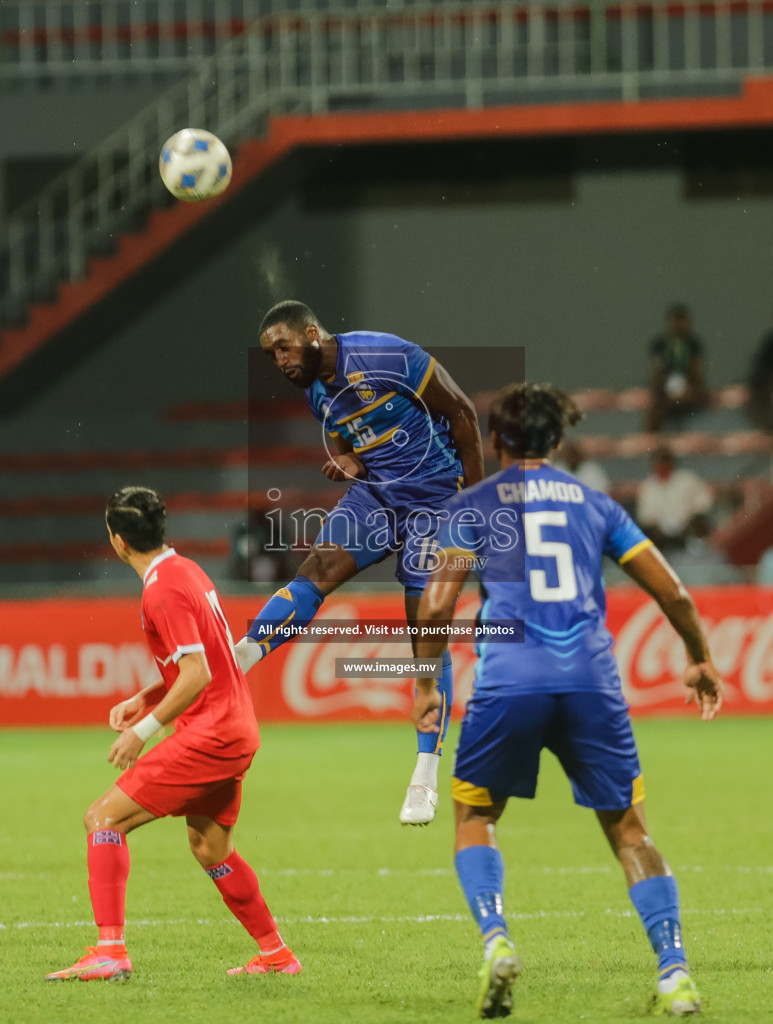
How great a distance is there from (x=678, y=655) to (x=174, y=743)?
962 cm

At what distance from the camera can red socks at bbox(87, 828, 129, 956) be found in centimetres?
517

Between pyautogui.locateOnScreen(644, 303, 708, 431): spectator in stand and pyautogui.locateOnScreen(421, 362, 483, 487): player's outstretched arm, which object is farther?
pyautogui.locateOnScreen(644, 303, 708, 431): spectator in stand

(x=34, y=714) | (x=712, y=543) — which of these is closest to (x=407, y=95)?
(x=712, y=543)

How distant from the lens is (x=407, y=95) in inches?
741

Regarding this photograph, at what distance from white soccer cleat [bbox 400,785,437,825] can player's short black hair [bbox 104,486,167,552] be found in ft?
5.45

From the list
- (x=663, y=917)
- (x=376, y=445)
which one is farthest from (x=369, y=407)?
(x=663, y=917)

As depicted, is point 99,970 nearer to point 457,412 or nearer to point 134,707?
point 134,707

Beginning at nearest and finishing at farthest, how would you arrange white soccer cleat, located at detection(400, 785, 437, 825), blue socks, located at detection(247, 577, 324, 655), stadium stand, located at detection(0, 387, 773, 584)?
white soccer cleat, located at detection(400, 785, 437, 825)
blue socks, located at detection(247, 577, 324, 655)
stadium stand, located at detection(0, 387, 773, 584)

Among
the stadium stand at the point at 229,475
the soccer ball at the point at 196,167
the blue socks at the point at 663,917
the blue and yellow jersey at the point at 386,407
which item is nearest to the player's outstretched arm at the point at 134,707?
the blue socks at the point at 663,917

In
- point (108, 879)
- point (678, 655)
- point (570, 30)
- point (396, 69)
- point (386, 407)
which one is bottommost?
point (108, 879)

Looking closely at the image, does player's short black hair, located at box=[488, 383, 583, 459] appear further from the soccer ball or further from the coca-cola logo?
the coca-cola logo

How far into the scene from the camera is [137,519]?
17.0 ft

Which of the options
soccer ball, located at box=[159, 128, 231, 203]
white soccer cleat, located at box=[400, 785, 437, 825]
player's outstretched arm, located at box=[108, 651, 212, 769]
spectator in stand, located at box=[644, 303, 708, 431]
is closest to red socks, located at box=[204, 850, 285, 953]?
player's outstretched arm, located at box=[108, 651, 212, 769]

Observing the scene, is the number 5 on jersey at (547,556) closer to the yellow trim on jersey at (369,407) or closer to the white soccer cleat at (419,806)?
the white soccer cleat at (419,806)
